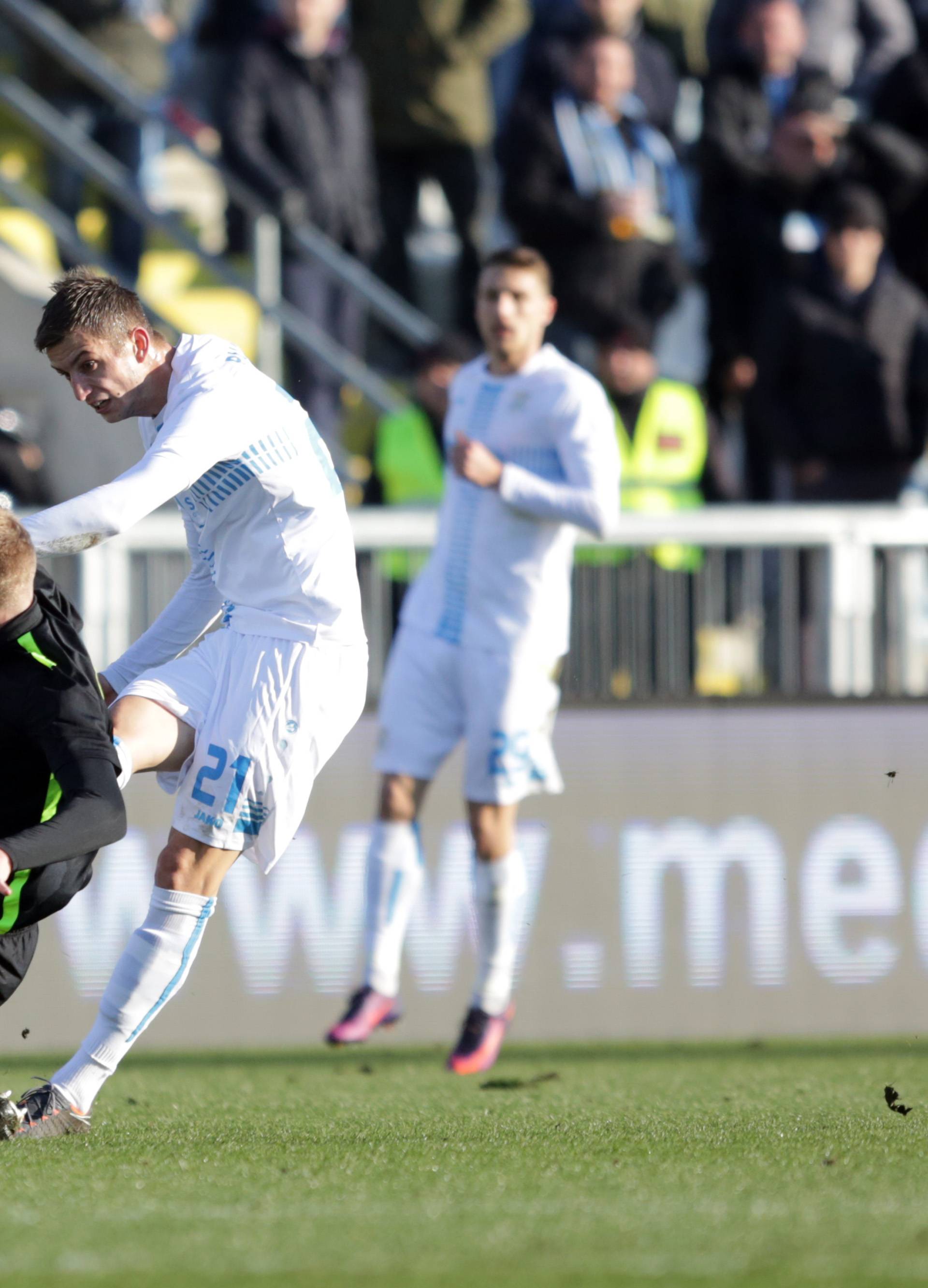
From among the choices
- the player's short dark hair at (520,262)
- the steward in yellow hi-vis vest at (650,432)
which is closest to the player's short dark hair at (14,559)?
the player's short dark hair at (520,262)

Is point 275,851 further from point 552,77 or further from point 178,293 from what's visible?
point 178,293

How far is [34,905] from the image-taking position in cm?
445

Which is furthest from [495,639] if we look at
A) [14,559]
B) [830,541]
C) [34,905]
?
[14,559]

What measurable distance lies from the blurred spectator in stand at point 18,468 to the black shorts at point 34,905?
13.4ft

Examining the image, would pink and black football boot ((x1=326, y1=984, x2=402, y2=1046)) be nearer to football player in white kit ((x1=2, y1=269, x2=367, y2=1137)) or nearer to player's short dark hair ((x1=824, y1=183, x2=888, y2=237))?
football player in white kit ((x1=2, y1=269, x2=367, y2=1137))

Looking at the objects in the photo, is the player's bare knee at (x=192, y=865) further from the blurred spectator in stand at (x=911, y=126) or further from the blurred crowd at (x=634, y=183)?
the blurred spectator in stand at (x=911, y=126)

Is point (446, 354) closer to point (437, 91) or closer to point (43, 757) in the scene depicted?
point (437, 91)

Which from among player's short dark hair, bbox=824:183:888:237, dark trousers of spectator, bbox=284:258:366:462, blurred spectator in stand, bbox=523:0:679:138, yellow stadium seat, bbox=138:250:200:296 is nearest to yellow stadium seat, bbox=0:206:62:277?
yellow stadium seat, bbox=138:250:200:296

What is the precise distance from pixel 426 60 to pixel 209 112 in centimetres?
136

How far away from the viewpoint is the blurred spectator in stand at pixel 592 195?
32.0ft

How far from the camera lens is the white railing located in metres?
7.97

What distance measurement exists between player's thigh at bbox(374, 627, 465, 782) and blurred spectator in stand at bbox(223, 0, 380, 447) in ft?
10.4

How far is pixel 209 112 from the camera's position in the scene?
37.0 ft

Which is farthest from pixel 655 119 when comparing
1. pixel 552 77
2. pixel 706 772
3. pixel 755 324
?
pixel 706 772
